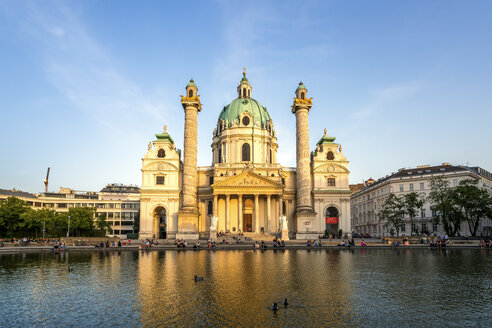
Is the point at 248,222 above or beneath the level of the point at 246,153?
beneath

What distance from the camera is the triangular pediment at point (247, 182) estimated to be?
211ft

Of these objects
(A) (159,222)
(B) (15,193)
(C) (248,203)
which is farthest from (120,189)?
(C) (248,203)

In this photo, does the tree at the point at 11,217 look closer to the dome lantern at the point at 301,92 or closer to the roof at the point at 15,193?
the roof at the point at 15,193

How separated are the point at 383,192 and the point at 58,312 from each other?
Answer: 7447cm

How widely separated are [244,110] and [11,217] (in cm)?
4558

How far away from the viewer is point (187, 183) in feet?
197

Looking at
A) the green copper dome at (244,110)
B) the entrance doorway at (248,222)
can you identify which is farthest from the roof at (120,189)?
the entrance doorway at (248,222)

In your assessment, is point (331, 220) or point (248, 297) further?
point (331, 220)

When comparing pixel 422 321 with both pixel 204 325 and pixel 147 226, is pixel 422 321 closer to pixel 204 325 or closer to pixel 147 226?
pixel 204 325

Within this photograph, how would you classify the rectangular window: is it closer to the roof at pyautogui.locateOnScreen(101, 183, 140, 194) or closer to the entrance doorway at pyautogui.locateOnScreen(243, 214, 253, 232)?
the entrance doorway at pyautogui.locateOnScreen(243, 214, 253, 232)

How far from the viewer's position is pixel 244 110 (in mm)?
77250

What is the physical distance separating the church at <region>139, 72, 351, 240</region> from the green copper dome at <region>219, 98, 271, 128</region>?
729mm

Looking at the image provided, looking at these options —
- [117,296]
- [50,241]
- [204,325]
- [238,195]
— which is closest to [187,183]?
[238,195]

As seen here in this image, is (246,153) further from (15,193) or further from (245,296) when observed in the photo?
(245,296)
